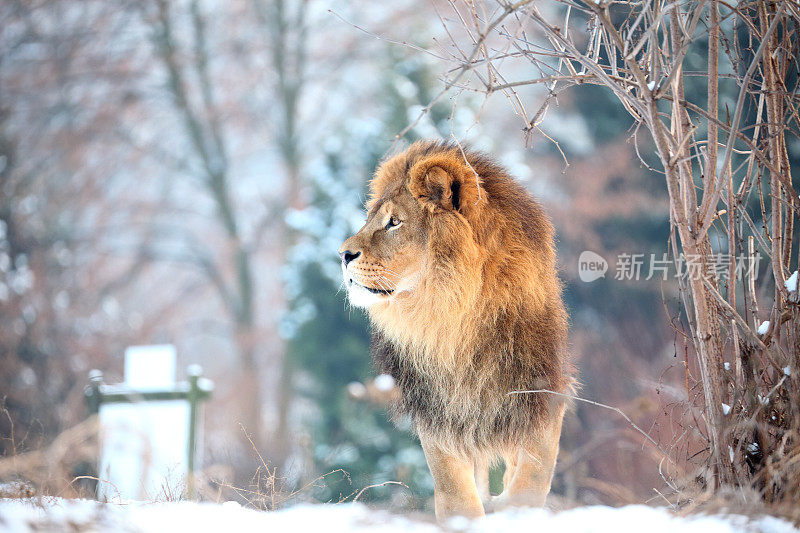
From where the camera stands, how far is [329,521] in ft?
7.84

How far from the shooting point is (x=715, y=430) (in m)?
2.63

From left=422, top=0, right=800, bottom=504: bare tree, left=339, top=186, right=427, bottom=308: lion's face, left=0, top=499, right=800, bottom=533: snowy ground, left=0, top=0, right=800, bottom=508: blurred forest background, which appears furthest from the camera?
left=0, top=0, right=800, bottom=508: blurred forest background

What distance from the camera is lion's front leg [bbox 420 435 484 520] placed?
3383mm

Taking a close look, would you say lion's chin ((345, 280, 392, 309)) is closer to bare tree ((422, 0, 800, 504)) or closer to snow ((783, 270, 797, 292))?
bare tree ((422, 0, 800, 504))

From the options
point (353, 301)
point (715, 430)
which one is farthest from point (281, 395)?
point (715, 430)

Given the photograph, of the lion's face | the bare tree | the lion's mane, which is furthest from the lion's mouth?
the bare tree

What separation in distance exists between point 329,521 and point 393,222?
1473 mm

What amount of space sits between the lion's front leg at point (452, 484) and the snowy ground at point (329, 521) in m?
0.64

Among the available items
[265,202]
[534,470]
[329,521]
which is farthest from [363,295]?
[265,202]

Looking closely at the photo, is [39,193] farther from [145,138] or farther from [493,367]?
[493,367]

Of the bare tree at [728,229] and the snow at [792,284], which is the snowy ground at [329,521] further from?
the snow at [792,284]

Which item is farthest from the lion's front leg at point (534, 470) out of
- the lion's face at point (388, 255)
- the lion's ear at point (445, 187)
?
the lion's ear at point (445, 187)

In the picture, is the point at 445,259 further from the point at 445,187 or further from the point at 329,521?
the point at 329,521

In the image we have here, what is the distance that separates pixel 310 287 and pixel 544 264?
23.4 ft
